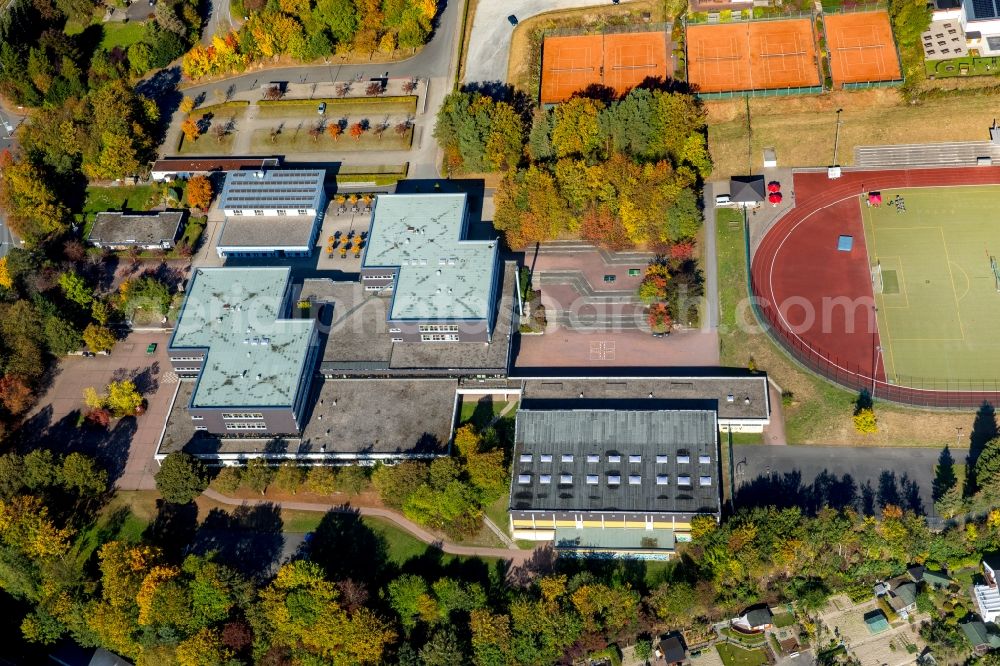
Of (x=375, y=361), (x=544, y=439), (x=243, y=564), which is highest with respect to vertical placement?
(x=375, y=361)

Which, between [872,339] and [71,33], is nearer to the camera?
[872,339]

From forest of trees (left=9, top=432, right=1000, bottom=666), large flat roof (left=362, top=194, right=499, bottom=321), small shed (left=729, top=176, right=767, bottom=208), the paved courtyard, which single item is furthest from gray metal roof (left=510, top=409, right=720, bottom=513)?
the paved courtyard

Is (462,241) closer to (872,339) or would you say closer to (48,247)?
(872,339)

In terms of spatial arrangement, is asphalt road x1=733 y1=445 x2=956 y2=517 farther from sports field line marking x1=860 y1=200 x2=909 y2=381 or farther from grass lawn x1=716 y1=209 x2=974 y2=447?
sports field line marking x1=860 y1=200 x2=909 y2=381

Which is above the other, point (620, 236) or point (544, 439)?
point (620, 236)

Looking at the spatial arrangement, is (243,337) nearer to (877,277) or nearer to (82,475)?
(82,475)

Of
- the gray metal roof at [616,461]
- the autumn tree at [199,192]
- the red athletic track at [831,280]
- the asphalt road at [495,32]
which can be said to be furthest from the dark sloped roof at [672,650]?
the asphalt road at [495,32]

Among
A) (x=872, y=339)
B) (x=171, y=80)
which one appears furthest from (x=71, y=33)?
(x=872, y=339)

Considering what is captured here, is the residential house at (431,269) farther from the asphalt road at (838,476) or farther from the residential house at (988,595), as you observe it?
the residential house at (988,595)
